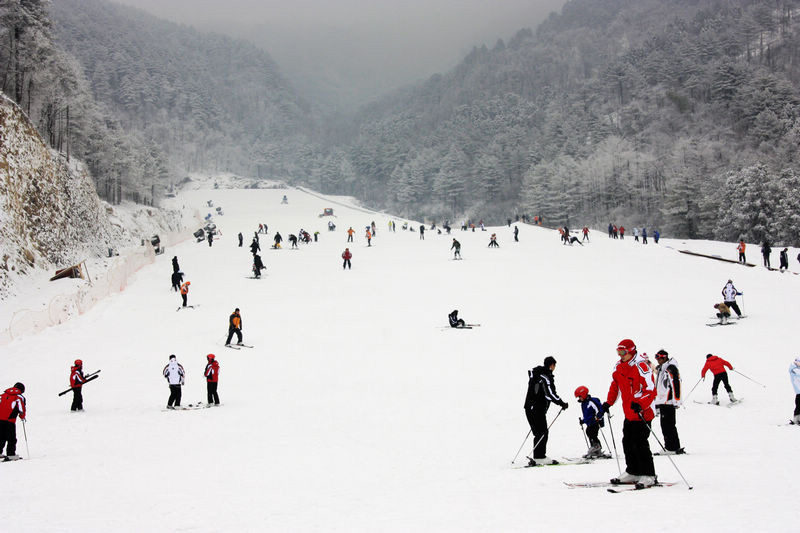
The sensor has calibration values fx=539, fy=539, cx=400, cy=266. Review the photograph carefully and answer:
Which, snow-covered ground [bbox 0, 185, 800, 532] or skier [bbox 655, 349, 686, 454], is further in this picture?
skier [bbox 655, 349, 686, 454]

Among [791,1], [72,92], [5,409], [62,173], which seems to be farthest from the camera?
[791,1]

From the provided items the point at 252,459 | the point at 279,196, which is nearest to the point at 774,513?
the point at 252,459

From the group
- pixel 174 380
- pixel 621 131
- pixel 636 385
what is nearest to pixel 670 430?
pixel 636 385

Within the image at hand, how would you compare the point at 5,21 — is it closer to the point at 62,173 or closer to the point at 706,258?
the point at 62,173

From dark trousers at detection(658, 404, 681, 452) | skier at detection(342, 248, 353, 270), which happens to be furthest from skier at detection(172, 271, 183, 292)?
dark trousers at detection(658, 404, 681, 452)

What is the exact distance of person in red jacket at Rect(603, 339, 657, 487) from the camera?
18.7 feet

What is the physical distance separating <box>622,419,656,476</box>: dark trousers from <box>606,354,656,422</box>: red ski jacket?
4.1 inches

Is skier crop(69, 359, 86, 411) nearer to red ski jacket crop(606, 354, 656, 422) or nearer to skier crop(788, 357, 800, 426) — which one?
red ski jacket crop(606, 354, 656, 422)

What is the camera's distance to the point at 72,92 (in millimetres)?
50094

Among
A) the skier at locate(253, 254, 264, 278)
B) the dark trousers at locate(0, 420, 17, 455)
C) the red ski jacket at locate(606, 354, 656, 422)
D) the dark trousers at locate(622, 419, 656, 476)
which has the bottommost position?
the dark trousers at locate(0, 420, 17, 455)

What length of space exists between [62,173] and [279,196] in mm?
66245

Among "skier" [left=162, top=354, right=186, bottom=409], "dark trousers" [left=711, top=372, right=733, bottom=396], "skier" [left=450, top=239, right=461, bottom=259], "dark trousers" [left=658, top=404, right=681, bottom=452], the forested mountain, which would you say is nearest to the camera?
"dark trousers" [left=658, top=404, right=681, bottom=452]

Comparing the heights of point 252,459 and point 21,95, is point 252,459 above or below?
below

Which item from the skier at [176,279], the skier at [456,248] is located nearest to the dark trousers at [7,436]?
the skier at [176,279]
